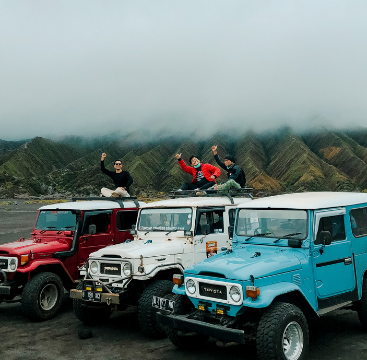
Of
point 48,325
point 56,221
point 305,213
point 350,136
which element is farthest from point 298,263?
point 350,136

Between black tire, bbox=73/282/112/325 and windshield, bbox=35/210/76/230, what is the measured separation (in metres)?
2.28

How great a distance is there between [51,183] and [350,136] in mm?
80990

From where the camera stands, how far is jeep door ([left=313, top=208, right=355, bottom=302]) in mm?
5957

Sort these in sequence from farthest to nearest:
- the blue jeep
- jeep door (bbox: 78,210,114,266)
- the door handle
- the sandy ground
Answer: jeep door (bbox: 78,210,114,266), the door handle, the sandy ground, the blue jeep

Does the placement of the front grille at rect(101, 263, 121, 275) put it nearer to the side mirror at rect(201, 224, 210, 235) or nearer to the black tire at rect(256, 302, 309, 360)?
the side mirror at rect(201, 224, 210, 235)

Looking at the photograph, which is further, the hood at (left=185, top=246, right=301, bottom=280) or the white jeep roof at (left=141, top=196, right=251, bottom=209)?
the white jeep roof at (left=141, top=196, right=251, bottom=209)

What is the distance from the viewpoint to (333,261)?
20.3ft

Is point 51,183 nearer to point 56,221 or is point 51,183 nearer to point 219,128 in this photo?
point 219,128

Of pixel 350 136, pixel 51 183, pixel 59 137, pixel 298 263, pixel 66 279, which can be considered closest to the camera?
pixel 298 263

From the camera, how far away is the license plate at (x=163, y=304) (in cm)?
597

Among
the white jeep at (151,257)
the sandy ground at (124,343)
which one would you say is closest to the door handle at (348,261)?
the sandy ground at (124,343)

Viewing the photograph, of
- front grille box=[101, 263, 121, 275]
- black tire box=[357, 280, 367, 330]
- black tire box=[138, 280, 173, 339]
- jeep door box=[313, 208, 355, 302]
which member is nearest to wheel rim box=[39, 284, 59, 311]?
front grille box=[101, 263, 121, 275]

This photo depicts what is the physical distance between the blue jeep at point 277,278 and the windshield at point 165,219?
60.6 inches

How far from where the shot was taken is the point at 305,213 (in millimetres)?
6125
